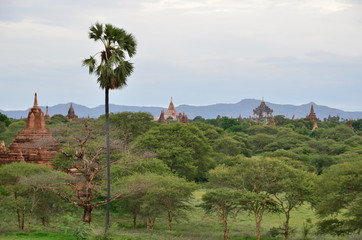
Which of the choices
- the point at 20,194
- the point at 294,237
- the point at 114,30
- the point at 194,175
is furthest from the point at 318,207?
the point at 194,175

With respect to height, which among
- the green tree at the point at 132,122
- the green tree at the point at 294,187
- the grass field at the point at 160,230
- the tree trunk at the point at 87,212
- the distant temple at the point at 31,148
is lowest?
the grass field at the point at 160,230

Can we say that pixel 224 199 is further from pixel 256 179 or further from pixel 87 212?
pixel 87 212

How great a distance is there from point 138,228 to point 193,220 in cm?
448

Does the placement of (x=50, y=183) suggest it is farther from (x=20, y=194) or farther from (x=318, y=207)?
(x=318, y=207)

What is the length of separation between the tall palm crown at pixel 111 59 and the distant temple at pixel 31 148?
53.6 ft

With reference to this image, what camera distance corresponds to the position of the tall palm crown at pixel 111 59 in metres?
22.4

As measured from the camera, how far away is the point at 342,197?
977 inches

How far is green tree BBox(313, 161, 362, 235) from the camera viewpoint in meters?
24.5

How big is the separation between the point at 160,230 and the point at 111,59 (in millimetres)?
11715

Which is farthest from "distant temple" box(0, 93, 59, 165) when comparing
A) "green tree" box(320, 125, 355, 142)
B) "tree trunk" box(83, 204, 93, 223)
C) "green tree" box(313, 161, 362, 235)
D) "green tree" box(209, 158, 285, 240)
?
"green tree" box(320, 125, 355, 142)

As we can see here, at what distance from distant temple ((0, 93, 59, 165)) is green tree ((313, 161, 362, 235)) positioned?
1984 cm

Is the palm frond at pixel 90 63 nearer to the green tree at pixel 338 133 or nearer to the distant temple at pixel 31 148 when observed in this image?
the distant temple at pixel 31 148

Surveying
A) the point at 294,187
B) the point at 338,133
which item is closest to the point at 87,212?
the point at 294,187

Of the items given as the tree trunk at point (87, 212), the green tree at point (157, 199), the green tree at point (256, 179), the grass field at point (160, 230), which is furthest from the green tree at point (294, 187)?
the tree trunk at point (87, 212)
